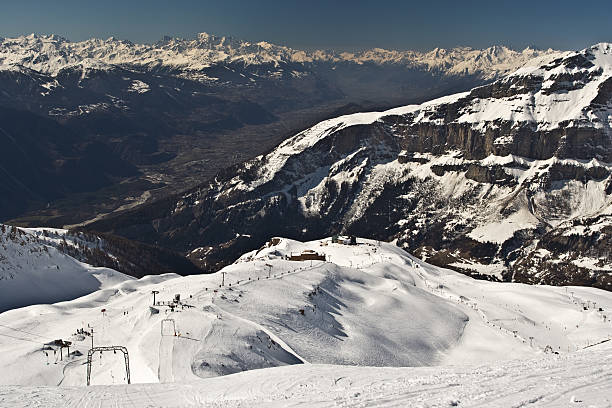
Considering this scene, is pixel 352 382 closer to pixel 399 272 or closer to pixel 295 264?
pixel 295 264

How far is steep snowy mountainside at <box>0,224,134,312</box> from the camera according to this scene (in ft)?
350

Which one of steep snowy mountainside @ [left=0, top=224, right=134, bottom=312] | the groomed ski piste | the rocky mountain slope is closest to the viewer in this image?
the groomed ski piste

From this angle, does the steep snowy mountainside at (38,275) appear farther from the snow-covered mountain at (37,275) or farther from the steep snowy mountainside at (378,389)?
the steep snowy mountainside at (378,389)

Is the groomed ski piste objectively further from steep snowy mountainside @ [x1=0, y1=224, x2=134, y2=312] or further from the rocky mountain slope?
steep snowy mountainside @ [x1=0, y1=224, x2=134, y2=312]

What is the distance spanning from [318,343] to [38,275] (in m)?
79.7

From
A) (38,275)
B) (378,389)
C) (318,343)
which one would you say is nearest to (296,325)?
(318,343)

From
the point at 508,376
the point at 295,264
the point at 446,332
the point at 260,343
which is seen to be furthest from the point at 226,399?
the point at 295,264

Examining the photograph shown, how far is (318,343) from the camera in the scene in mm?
63656

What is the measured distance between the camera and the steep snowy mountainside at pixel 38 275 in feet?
350

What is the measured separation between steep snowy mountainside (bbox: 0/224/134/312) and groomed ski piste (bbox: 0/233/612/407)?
11.7m

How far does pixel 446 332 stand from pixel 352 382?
5542 cm

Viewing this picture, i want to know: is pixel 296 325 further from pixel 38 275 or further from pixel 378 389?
pixel 38 275

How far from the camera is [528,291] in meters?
120

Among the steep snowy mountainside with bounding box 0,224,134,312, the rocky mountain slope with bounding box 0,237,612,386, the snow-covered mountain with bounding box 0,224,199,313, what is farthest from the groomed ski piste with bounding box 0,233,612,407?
the snow-covered mountain with bounding box 0,224,199,313
